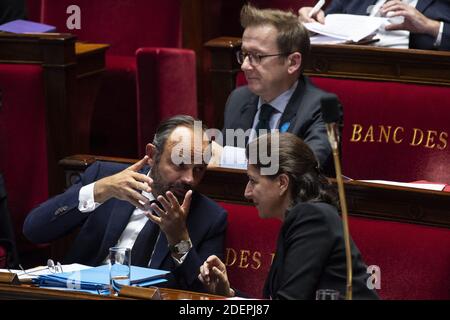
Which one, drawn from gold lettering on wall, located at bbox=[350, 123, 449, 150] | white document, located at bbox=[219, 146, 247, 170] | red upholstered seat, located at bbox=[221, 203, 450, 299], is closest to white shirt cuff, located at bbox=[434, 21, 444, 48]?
gold lettering on wall, located at bbox=[350, 123, 449, 150]

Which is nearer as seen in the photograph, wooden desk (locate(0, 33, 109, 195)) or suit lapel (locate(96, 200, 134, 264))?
suit lapel (locate(96, 200, 134, 264))

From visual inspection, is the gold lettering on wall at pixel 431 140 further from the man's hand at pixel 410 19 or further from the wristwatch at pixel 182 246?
the wristwatch at pixel 182 246

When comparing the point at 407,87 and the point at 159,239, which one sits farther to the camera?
the point at 407,87

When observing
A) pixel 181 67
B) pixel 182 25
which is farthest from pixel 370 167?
pixel 182 25

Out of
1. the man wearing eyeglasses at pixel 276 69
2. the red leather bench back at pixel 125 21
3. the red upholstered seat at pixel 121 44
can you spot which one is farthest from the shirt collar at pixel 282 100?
the red leather bench back at pixel 125 21

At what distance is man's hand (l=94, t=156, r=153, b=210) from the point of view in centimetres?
165

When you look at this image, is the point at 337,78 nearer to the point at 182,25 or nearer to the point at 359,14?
the point at 359,14

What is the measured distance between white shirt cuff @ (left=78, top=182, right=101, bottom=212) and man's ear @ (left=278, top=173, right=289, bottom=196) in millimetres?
388

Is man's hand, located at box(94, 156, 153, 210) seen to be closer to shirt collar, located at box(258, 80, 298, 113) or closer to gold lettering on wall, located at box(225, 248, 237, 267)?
gold lettering on wall, located at box(225, 248, 237, 267)

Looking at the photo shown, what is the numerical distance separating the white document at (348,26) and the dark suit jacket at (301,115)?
28 cm

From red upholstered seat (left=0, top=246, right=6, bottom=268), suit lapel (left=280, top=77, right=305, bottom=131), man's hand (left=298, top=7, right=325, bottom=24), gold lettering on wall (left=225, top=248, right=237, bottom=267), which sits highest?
man's hand (left=298, top=7, right=325, bottom=24)
